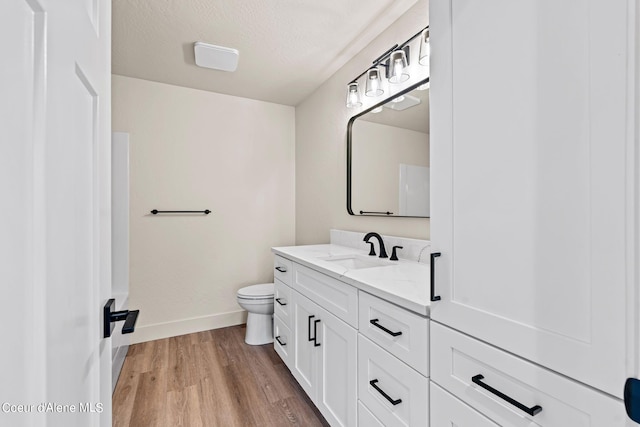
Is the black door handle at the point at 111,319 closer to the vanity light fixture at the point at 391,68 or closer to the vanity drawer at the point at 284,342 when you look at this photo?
the vanity drawer at the point at 284,342

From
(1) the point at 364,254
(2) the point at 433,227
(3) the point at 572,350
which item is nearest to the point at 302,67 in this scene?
(1) the point at 364,254

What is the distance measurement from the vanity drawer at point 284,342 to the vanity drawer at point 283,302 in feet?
0.15

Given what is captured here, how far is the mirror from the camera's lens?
1.80m

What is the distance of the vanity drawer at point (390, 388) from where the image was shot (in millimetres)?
1005

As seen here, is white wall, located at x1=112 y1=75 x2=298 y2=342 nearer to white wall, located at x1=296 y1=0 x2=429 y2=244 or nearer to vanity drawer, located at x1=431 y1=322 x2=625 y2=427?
white wall, located at x1=296 y1=0 x2=429 y2=244

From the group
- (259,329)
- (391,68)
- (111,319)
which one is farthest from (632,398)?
(259,329)

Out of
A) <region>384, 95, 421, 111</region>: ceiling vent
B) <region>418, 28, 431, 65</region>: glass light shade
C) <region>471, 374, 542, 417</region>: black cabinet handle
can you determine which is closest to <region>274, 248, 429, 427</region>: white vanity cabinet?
<region>471, 374, 542, 417</region>: black cabinet handle

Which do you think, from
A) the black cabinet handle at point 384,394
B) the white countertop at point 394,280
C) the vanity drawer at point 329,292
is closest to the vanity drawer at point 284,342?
the vanity drawer at point 329,292

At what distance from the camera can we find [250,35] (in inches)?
82.0

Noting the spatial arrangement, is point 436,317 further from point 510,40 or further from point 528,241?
point 510,40

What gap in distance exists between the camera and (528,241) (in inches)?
28.2

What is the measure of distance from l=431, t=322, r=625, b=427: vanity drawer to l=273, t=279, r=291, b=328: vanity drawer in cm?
125
